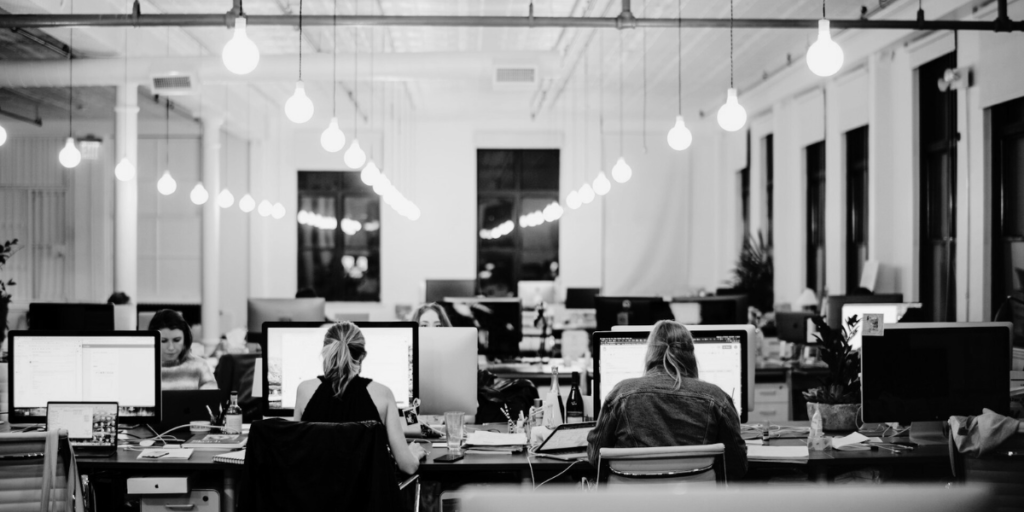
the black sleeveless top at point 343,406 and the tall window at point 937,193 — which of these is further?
the tall window at point 937,193

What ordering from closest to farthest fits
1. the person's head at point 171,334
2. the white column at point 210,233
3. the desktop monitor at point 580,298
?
the person's head at point 171,334, the white column at point 210,233, the desktop monitor at point 580,298

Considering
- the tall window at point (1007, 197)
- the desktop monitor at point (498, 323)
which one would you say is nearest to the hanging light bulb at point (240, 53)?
the desktop monitor at point (498, 323)

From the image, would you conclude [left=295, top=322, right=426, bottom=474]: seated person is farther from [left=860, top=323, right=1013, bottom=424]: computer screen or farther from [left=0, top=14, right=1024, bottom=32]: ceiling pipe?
[left=0, top=14, right=1024, bottom=32]: ceiling pipe

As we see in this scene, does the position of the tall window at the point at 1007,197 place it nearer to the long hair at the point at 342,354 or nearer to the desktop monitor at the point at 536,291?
the long hair at the point at 342,354

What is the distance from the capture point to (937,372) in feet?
12.1

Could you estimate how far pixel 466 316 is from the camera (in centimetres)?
638

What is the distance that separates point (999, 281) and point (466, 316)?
4483 millimetres

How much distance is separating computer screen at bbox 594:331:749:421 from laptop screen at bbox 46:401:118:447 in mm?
2056

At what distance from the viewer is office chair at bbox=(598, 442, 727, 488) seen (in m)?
2.58

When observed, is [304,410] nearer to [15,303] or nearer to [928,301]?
[928,301]

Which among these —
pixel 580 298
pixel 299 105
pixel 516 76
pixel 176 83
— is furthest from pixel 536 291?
pixel 299 105

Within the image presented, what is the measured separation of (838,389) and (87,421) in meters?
3.38

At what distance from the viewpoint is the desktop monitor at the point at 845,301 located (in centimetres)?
661

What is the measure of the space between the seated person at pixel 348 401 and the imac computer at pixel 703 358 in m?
0.94
